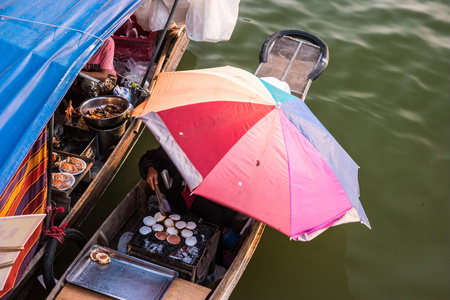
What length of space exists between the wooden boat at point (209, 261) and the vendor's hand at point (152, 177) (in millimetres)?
282

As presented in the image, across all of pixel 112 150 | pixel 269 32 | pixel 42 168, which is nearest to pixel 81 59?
pixel 42 168

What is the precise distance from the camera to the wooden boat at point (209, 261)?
342 cm

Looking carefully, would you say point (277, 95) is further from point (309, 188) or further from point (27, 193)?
point (27, 193)

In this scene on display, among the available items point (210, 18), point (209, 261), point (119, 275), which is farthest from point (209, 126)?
point (210, 18)

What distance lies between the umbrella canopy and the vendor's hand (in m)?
0.55

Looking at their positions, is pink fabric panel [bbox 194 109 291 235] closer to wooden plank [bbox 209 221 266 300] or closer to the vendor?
wooden plank [bbox 209 221 266 300]

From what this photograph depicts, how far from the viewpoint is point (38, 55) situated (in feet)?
9.41

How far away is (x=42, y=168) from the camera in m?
3.21

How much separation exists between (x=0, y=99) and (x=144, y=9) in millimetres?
3128

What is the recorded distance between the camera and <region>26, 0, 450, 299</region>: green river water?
15.9 feet

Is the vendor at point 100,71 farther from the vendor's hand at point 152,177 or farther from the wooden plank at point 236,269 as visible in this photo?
the wooden plank at point 236,269

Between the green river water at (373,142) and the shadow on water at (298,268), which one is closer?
the shadow on water at (298,268)

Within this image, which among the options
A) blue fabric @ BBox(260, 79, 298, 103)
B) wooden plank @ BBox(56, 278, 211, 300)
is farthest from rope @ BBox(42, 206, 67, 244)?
blue fabric @ BBox(260, 79, 298, 103)

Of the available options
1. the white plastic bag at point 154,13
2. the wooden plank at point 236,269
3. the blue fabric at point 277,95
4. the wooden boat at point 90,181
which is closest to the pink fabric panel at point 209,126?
the blue fabric at point 277,95
